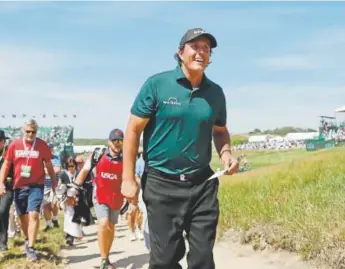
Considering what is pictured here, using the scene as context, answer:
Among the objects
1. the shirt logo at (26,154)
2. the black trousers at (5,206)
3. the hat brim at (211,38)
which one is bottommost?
the black trousers at (5,206)

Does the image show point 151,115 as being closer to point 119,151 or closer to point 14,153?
point 119,151

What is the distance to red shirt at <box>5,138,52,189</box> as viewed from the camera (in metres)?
8.14

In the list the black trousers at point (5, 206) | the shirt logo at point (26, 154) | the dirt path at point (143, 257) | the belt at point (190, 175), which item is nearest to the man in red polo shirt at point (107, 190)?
the dirt path at point (143, 257)

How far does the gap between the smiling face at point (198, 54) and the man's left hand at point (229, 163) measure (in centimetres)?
75

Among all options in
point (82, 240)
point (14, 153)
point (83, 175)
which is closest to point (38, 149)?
point (14, 153)

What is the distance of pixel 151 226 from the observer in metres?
4.45

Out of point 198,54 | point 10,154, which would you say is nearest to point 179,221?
point 198,54

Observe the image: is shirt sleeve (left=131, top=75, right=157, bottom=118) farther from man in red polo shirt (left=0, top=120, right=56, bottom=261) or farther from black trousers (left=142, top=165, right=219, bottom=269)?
man in red polo shirt (left=0, top=120, right=56, bottom=261)

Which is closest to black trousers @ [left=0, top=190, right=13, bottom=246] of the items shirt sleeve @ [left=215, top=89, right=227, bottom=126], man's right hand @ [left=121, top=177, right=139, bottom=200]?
man's right hand @ [left=121, top=177, right=139, bottom=200]

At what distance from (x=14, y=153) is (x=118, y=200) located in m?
1.72

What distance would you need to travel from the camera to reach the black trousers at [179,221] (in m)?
4.39

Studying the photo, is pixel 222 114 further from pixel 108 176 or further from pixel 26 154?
pixel 26 154

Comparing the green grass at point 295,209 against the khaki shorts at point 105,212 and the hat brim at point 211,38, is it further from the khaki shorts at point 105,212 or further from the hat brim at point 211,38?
the hat brim at point 211,38

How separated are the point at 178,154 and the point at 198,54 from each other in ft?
2.42
